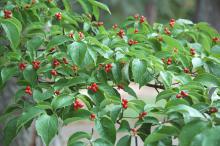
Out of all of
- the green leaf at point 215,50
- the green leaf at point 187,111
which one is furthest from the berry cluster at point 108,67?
the green leaf at point 215,50

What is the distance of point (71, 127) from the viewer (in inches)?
272

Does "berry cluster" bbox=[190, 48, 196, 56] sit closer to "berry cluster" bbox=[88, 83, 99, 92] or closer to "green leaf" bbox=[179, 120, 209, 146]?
"berry cluster" bbox=[88, 83, 99, 92]

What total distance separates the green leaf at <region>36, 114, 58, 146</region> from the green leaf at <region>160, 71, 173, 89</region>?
1.10 ft

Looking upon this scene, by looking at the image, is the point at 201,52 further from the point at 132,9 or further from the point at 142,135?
the point at 132,9

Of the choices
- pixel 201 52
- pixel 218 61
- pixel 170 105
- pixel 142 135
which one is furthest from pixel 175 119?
pixel 201 52

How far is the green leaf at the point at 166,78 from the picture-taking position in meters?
1.36

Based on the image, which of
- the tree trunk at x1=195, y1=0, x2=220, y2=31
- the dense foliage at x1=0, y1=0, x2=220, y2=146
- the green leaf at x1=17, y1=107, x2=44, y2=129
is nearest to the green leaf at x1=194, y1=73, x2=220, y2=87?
the dense foliage at x1=0, y1=0, x2=220, y2=146

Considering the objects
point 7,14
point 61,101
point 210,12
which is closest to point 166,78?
point 61,101

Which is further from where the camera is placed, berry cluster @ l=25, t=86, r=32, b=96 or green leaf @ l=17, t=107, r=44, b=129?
berry cluster @ l=25, t=86, r=32, b=96

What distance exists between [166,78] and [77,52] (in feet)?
0.86

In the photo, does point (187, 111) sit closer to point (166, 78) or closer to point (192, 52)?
point (166, 78)

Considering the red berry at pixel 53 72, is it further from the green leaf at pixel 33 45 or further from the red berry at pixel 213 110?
the red berry at pixel 213 110

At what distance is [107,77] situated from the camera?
56.4 inches

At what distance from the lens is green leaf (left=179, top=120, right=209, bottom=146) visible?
100 cm
